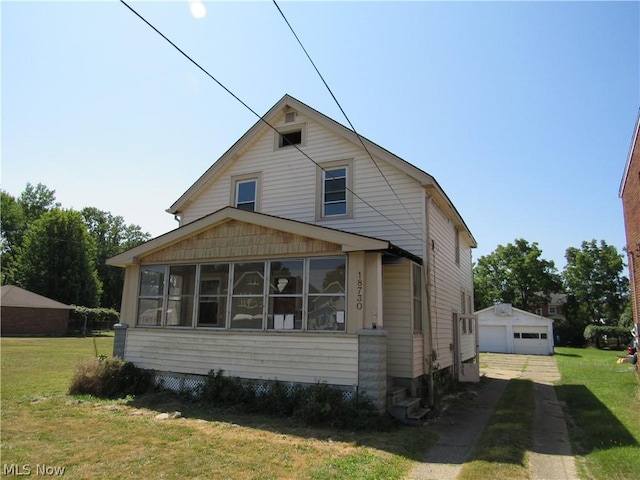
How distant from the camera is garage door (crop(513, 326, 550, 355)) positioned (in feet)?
119

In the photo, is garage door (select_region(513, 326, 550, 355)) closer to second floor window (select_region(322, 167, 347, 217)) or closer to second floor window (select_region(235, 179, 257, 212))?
second floor window (select_region(322, 167, 347, 217))

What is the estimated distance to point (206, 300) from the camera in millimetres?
10961

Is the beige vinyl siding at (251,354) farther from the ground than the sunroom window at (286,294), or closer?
closer

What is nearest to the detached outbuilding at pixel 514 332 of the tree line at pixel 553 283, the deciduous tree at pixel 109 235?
the tree line at pixel 553 283

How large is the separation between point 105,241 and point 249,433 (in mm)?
69722

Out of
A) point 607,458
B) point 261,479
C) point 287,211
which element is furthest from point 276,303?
point 607,458

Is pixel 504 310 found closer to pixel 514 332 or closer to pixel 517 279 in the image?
pixel 514 332

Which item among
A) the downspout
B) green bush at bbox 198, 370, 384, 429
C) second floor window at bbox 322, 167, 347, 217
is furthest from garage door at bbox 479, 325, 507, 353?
green bush at bbox 198, 370, 384, 429

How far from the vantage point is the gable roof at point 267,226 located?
356 inches

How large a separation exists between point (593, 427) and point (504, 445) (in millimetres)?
2850

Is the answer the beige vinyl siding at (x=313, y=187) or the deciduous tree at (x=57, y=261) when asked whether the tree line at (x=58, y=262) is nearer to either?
the deciduous tree at (x=57, y=261)

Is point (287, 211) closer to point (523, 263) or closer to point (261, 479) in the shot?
point (261, 479)

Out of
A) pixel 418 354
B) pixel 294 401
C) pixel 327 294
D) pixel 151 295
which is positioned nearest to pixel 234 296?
pixel 327 294

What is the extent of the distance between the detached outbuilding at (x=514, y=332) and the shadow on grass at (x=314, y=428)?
32.5m
